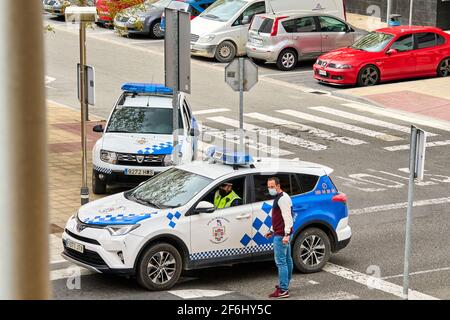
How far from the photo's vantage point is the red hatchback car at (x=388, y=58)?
27984 millimetres

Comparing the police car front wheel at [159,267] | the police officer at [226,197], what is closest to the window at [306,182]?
the police officer at [226,197]

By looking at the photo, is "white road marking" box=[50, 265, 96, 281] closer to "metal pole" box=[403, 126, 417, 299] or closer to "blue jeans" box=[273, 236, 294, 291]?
"blue jeans" box=[273, 236, 294, 291]

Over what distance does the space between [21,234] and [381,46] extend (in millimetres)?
26596

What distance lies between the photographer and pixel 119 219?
11.8 metres

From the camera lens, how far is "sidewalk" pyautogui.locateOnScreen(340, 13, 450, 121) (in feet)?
84.0

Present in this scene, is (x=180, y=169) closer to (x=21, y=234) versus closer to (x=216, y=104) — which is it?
(x=21, y=234)

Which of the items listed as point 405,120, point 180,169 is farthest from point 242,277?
point 405,120

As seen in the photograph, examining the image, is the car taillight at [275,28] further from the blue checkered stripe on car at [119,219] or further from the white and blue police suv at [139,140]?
the blue checkered stripe on car at [119,219]

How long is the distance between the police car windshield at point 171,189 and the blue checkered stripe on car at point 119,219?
13.9 inches

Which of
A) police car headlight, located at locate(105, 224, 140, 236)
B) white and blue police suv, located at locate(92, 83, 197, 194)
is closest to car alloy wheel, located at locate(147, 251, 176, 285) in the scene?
police car headlight, located at locate(105, 224, 140, 236)

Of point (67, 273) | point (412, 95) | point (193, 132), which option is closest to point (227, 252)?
point (67, 273)

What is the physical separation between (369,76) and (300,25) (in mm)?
4215

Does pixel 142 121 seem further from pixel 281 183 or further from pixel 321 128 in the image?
pixel 321 128

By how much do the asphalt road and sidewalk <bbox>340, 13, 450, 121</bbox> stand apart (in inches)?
23.2
